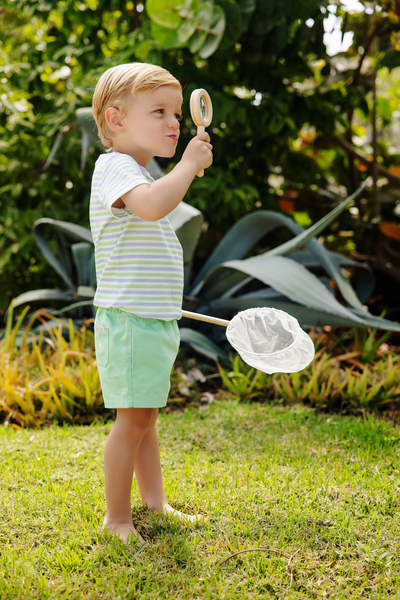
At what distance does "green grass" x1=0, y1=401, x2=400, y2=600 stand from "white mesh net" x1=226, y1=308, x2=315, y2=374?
50cm

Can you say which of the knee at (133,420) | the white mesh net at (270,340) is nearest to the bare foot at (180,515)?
the knee at (133,420)

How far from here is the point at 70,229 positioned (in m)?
3.56

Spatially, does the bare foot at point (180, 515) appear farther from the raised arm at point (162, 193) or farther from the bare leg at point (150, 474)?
the raised arm at point (162, 193)

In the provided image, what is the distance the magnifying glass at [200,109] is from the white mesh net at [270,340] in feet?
1.55

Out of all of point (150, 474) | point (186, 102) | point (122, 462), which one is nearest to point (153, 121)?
point (122, 462)

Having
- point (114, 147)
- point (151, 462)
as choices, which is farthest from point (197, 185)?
point (151, 462)

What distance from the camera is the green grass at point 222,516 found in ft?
4.71

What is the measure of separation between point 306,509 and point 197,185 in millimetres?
2639

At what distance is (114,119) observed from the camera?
1618 millimetres

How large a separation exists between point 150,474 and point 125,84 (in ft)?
3.96

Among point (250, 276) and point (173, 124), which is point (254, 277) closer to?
point (250, 276)

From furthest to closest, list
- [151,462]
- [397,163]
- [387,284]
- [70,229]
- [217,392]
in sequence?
[397,163]
[387,284]
[70,229]
[217,392]
[151,462]

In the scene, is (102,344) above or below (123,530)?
above

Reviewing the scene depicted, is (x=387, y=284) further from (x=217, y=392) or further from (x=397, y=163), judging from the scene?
(x=217, y=392)
